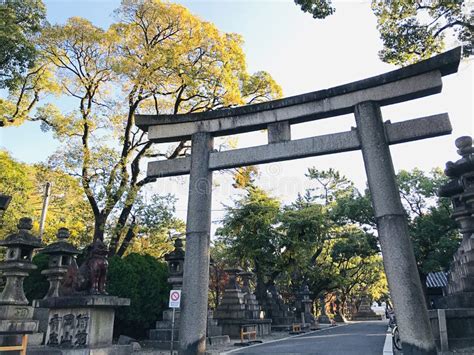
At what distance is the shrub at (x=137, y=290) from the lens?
1346cm

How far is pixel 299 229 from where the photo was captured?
77.2ft

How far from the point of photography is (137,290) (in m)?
13.7

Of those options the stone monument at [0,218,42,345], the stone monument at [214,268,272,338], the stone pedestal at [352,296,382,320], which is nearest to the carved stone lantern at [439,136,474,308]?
the stone monument at [0,218,42,345]

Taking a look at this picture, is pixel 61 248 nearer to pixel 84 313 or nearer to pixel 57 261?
pixel 57 261

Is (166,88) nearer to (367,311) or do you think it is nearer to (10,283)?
(10,283)

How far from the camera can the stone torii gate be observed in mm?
6117

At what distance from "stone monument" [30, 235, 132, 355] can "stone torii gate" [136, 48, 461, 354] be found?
3.02 m

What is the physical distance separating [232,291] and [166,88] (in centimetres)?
1133

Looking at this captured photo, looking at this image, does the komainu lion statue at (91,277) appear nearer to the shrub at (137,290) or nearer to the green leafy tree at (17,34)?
the shrub at (137,290)

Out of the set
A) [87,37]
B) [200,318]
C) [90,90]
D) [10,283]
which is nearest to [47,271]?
[10,283]

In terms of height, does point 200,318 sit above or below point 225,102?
below

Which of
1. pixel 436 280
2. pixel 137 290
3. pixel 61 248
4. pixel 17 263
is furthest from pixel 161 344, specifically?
pixel 436 280

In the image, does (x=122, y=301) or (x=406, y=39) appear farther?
(x=406, y=39)

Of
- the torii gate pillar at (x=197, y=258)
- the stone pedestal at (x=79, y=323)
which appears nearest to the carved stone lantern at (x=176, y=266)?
the stone pedestal at (x=79, y=323)
